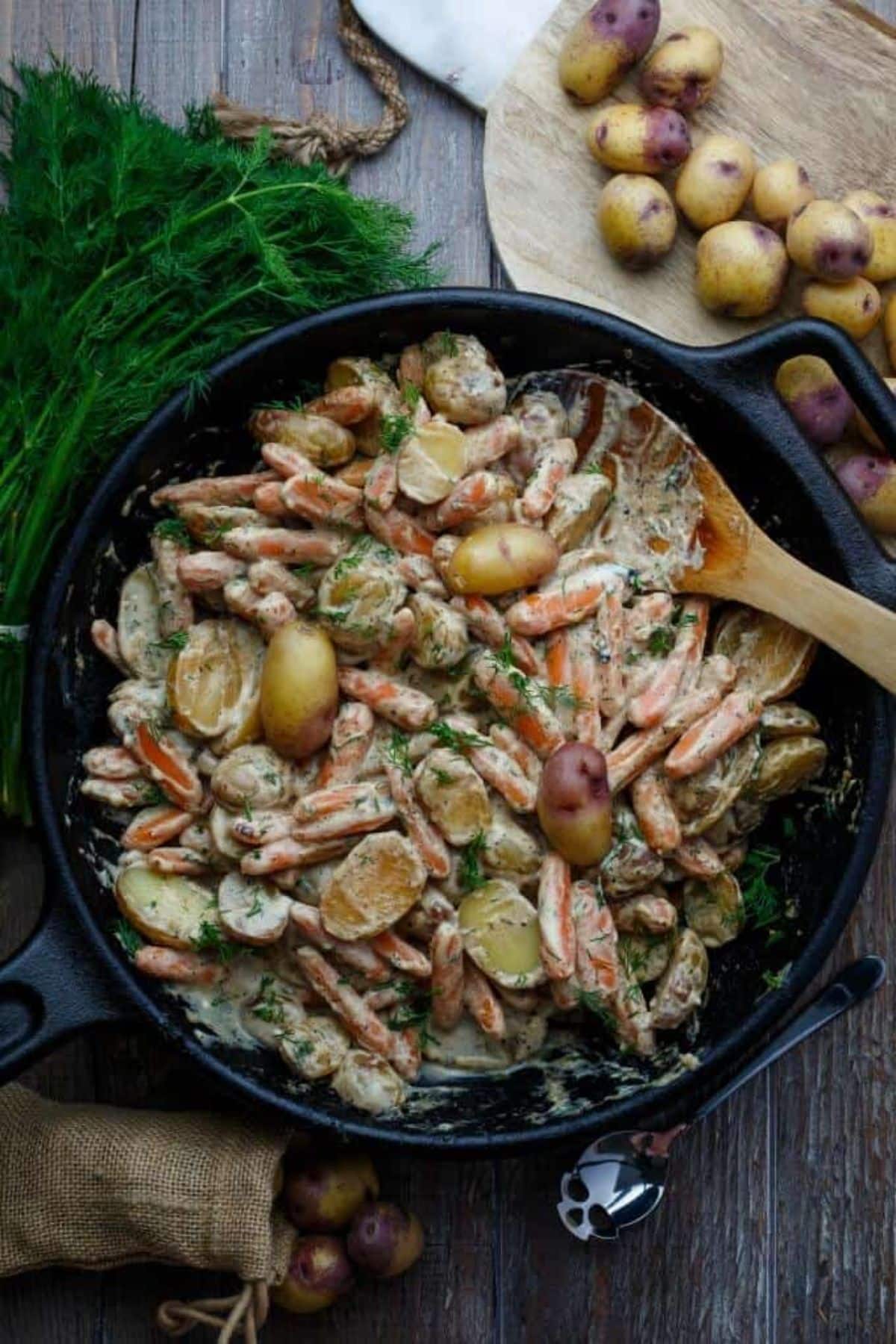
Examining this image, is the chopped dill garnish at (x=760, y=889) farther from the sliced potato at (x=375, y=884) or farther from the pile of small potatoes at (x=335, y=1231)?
the pile of small potatoes at (x=335, y=1231)

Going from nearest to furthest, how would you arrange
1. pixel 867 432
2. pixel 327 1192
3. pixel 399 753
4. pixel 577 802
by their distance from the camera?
pixel 577 802 < pixel 399 753 < pixel 327 1192 < pixel 867 432

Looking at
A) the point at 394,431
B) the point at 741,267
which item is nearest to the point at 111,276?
the point at 394,431

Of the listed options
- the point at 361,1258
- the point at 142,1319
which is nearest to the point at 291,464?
the point at 361,1258

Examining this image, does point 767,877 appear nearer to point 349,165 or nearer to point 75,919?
point 75,919

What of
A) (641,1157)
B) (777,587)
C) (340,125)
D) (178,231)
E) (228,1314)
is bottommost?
(228,1314)

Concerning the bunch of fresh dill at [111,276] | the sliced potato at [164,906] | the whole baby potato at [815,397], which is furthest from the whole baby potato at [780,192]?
the sliced potato at [164,906]

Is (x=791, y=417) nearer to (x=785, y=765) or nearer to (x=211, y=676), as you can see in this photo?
(x=785, y=765)
